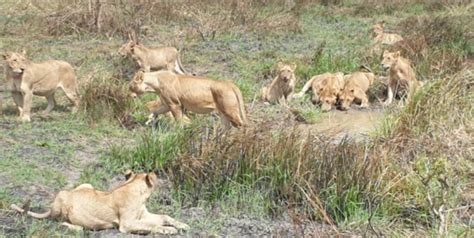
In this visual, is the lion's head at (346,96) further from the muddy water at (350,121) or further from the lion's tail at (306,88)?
the lion's tail at (306,88)

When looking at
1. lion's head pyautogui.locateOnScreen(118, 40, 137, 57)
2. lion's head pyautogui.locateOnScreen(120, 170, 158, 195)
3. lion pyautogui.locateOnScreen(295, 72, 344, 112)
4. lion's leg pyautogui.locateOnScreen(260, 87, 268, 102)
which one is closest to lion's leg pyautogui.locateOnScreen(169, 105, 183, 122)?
lion's leg pyautogui.locateOnScreen(260, 87, 268, 102)

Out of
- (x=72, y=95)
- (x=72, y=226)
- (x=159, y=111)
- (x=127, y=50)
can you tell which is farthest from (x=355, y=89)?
(x=72, y=226)

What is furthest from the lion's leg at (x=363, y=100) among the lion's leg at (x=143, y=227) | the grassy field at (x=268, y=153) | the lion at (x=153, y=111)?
the lion's leg at (x=143, y=227)

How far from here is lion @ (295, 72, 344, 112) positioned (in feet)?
42.9

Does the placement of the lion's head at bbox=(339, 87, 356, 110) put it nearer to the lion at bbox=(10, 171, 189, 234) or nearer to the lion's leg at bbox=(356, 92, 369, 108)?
the lion's leg at bbox=(356, 92, 369, 108)

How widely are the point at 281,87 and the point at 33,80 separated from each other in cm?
411

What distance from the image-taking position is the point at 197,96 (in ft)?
35.2

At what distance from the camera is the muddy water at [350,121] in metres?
11.4

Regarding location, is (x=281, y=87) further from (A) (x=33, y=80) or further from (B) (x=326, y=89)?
(A) (x=33, y=80)

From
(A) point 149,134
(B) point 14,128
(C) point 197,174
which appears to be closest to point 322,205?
(C) point 197,174

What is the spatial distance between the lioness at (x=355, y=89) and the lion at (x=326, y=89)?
12 centimetres

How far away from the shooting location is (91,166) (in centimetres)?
895

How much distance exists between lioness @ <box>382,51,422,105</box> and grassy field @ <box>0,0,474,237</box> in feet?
1.20

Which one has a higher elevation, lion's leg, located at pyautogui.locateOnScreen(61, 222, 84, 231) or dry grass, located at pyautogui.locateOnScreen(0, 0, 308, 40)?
lion's leg, located at pyautogui.locateOnScreen(61, 222, 84, 231)
